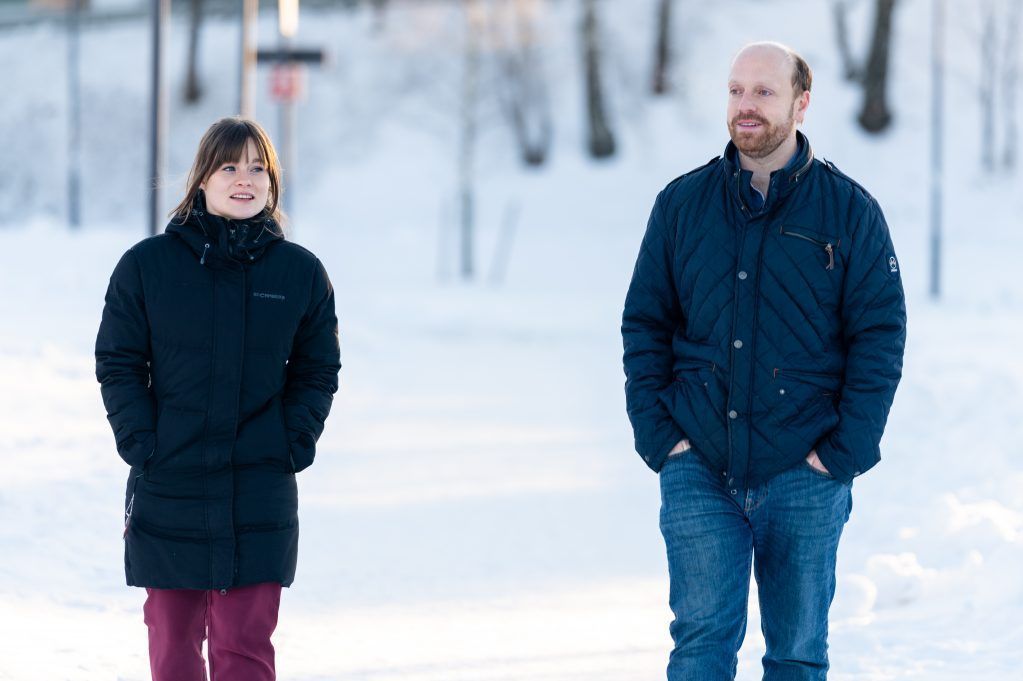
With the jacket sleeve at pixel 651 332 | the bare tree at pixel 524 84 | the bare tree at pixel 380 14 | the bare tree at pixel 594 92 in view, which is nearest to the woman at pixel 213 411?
the jacket sleeve at pixel 651 332

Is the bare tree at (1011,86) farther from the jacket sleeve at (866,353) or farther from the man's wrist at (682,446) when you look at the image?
the man's wrist at (682,446)

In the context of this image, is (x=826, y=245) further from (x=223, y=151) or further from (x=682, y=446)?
(x=223, y=151)

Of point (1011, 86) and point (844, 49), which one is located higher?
point (844, 49)

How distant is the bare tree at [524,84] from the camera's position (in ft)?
124

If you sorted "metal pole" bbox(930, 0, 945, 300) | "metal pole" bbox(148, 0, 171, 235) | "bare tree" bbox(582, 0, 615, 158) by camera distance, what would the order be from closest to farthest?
"metal pole" bbox(148, 0, 171, 235), "metal pole" bbox(930, 0, 945, 300), "bare tree" bbox(582, 0, 615, 158)

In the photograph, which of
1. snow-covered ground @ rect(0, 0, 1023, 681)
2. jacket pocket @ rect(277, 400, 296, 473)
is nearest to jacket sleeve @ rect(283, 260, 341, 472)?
jacket pocket @ rect(277, 400, 296, 473)

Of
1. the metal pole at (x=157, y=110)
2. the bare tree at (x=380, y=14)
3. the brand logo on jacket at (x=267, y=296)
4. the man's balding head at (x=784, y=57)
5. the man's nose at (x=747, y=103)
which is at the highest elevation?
the bare tree at (x=380, y=14)

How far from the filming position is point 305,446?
422 cm

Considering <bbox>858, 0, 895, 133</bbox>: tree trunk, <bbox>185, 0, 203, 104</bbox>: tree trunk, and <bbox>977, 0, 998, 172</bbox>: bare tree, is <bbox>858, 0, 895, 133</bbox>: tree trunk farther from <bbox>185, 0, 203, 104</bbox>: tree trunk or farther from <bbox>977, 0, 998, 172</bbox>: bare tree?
<bbox>185, 0, 203, 104</bbox>: tree trunk

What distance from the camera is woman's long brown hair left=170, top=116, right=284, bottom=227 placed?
422 cm

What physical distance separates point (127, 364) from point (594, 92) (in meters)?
34.1

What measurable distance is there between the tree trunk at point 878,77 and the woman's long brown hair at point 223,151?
31.6 m

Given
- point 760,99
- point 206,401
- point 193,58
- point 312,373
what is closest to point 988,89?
point 193,58

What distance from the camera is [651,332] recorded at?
421 centimetres
